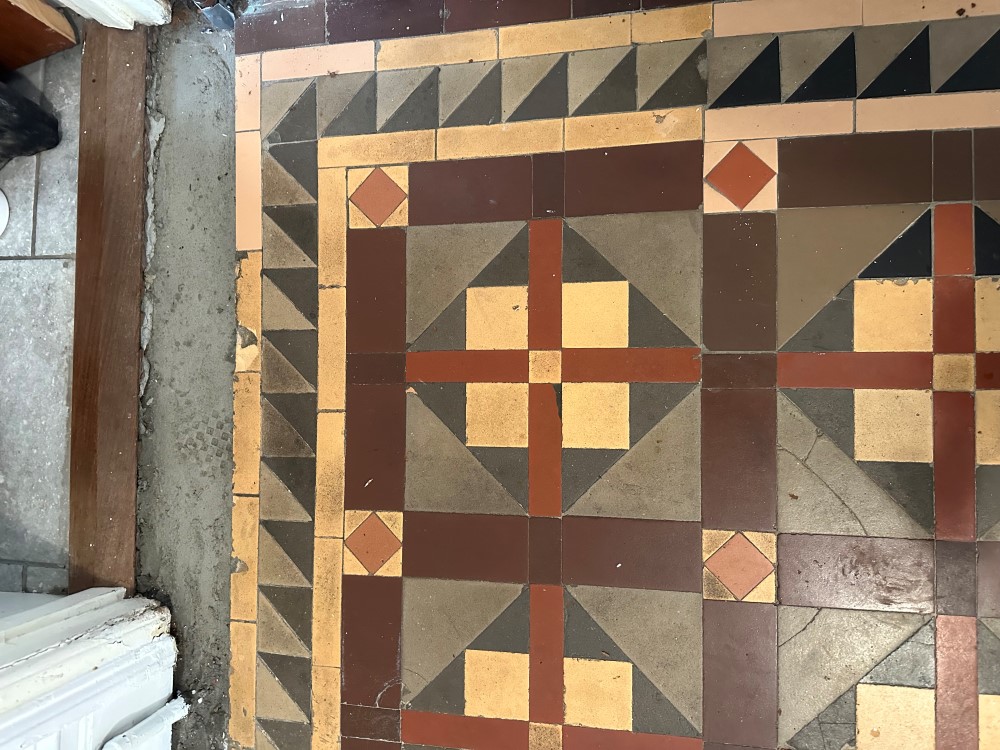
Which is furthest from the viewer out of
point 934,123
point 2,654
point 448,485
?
point 448,485

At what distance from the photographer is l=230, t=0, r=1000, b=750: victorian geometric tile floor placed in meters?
1.61

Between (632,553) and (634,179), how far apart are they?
1069mm

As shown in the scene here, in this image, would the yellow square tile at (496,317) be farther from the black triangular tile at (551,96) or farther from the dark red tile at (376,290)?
the black triangular tile at (551,96)

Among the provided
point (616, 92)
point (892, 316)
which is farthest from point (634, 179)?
point (892, 316)

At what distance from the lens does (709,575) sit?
1.68 metres

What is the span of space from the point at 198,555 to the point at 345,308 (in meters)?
0.92

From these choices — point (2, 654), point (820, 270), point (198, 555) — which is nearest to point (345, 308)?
point (198, 555)

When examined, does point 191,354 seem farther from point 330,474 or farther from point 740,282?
point 740,282

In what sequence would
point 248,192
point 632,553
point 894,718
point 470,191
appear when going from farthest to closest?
point 248,192 → point 470,191 → point 632,553 → point 894,718

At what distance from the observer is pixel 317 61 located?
1874 millimetres

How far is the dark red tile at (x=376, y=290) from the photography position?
1839mm

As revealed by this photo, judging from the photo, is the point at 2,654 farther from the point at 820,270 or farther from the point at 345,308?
the point at 820,270

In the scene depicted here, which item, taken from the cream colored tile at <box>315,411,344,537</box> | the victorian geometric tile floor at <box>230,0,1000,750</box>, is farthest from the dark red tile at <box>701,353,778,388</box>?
the cream colored tile at <box>315,411,344,537</box>

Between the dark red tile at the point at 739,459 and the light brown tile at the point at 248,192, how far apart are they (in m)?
Answer: 1.46
